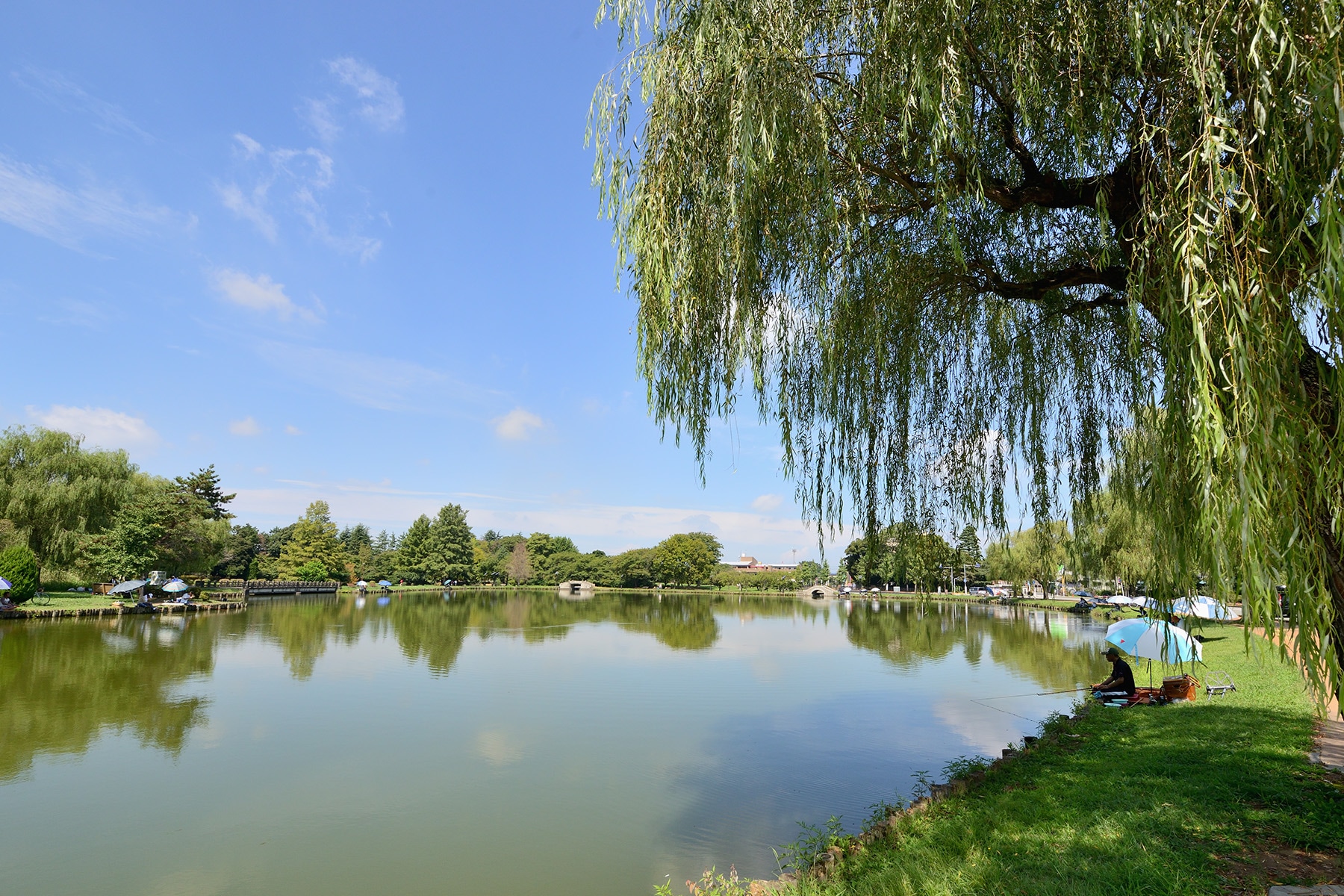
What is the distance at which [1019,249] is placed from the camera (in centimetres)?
512

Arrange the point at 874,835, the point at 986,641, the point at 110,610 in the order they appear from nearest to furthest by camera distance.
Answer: the point at 874,835, the point at 986,641, the point at 110,610

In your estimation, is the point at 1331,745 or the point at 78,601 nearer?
the point at 1331,745

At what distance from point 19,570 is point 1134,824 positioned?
99.4ft

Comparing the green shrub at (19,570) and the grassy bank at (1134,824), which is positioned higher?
the green shrub at (19,570)

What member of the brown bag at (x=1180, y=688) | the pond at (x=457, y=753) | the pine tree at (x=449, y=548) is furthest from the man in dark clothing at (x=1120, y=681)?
the pine tree at (x=449, y=548)

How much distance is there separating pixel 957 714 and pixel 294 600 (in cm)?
4546

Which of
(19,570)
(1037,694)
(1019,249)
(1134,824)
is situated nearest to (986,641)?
(1037,694)

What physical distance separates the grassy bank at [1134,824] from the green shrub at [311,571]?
2164 inches

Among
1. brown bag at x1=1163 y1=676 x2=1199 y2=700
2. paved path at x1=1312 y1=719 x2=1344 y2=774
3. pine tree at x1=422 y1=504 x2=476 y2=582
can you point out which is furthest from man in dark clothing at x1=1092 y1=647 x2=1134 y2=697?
pine tree at x1=422 y1=504 x2=476 y2=582

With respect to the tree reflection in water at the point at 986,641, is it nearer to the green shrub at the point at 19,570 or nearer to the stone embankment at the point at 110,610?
the stone embankment at the point at 110,610

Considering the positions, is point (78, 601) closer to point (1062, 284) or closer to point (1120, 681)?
point (1120, 681)

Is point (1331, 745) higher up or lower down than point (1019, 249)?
lower down

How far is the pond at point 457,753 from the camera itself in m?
5.83

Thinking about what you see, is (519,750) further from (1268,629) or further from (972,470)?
(1268,629)
